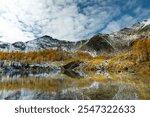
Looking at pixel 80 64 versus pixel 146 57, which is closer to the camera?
pixel 146 57

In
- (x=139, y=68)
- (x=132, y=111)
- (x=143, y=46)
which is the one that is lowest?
(x=132, y=111)

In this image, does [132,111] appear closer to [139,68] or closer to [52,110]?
[52,110]

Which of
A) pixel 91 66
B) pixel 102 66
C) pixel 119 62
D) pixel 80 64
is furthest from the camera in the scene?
pixel 80 64

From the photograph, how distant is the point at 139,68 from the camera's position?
97.1 meters

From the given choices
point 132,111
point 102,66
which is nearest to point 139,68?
point 102,66

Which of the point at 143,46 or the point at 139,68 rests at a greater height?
the point at 143,46

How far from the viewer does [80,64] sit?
166 meters

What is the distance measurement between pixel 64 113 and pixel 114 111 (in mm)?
3149

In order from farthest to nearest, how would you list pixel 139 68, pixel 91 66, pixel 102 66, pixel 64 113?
1. pixel 91 66
2. pixel 102 66
3. pixel 139 68
4. pixel 64 113

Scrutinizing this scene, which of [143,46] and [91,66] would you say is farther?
[91,66]

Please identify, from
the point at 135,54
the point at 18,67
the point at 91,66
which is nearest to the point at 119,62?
the point at 135,54

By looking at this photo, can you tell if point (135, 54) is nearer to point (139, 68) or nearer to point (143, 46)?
point (143, 46)

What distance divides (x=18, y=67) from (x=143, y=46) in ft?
318

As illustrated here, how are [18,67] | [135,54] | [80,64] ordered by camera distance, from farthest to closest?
1. [18,67]
2. [80,64]
3. [135,54]
